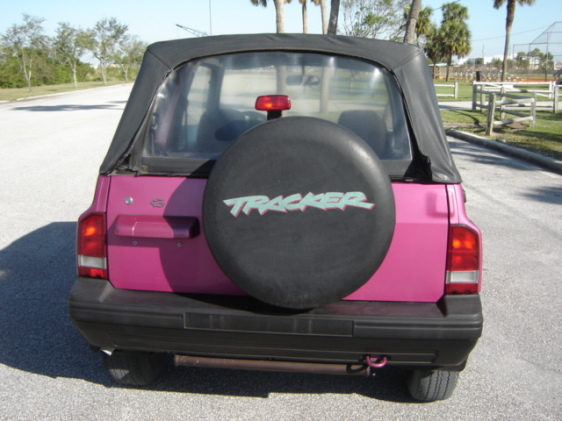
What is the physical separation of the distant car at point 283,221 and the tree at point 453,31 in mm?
64826

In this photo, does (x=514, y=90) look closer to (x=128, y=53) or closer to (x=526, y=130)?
(x=526, y=130)

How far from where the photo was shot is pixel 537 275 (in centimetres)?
496

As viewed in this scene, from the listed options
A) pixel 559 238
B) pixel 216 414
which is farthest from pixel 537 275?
pixel 216 414

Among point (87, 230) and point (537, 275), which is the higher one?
point (87, 230)

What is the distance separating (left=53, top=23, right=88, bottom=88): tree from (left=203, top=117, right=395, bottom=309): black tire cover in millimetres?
56214

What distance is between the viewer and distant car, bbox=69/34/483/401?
2344 millimetres

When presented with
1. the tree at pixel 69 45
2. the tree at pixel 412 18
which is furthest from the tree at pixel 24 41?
the tree at pixel 412 18

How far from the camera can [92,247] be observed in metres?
2.70

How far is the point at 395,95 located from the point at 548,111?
20310 mm

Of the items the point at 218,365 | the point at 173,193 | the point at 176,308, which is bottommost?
the point at 218,365

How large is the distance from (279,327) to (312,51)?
4.29 feet

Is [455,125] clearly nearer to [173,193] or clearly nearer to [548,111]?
[548,111]

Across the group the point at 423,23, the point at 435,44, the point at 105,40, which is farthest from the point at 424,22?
the point at 105,40

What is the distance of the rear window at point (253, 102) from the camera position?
275cm
